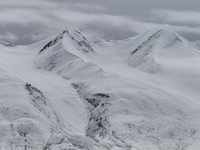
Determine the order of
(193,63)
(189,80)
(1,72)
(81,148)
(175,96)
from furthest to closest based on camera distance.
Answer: (193,63)
(189,80)
(1,72)
(175,96)
(81,148)

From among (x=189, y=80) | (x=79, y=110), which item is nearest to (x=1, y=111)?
(x=79, y=110)

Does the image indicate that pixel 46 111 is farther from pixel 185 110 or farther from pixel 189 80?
pixel 189 80

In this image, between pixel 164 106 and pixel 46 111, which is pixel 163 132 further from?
pixel 46 111

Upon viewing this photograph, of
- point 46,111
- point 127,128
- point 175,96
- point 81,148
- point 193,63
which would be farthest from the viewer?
point 193,63

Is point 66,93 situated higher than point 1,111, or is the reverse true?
point 1,111

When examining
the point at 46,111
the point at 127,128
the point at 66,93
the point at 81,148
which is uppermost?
the point at 81,148

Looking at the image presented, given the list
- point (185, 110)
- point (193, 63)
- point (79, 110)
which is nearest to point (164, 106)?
point (185, 110)

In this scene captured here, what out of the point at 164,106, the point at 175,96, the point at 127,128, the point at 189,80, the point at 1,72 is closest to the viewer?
the point at 127,128

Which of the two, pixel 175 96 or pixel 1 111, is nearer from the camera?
pixel 1 111

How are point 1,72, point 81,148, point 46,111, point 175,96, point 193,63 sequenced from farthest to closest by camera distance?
1. point 193,63
2. point 1,72
3. point 175,96
4. point 46,111
5. point 81,148
